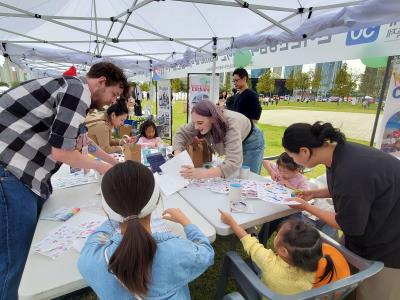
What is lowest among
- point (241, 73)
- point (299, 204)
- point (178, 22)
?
point (299, 204)

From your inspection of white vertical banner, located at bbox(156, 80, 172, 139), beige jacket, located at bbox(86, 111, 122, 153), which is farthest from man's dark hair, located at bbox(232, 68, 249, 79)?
white vertical banner, located at bbox(156, 80, 172, 139)

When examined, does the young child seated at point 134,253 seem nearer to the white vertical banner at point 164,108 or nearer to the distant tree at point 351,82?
the white vertical banner at point 164,108

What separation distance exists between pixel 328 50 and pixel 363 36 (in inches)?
14.5

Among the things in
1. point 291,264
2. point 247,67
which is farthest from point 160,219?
point 247,67

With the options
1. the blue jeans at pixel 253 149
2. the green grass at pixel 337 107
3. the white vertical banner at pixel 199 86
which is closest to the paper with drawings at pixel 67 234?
the blue jeans at pixel 253 149

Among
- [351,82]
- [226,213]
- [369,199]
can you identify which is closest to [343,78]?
[351,82]

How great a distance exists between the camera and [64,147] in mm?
1109

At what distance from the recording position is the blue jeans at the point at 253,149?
242 centimetres

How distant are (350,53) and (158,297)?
3.00m

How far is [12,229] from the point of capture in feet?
3.72

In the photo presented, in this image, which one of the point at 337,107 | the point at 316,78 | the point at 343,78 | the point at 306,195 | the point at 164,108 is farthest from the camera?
the point at 337,107

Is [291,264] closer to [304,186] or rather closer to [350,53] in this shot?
[304,186]

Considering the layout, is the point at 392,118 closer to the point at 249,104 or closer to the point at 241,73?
the point at 249,104

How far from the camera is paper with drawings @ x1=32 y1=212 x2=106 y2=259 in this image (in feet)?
3.37
